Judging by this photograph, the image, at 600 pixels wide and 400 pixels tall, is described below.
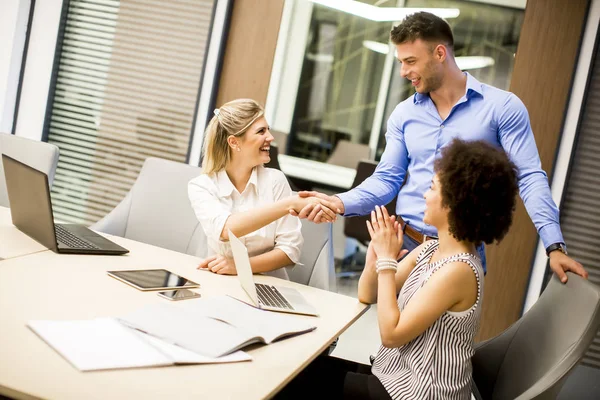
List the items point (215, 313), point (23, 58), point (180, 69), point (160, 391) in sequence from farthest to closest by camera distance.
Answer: point (23, 58), point (180, 69), point (215, 313), point (160, 391)

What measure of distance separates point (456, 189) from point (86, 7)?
358cm

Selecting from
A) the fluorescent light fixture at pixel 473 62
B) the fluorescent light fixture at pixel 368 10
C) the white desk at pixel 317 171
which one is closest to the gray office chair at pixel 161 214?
the white desk at pixel 317 171

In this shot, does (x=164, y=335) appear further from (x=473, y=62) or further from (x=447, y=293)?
(x=473, y=62)

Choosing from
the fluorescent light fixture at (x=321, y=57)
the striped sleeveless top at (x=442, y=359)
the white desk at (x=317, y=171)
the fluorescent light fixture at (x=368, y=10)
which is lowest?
the striped sleeveless top at (x=442, y=359)

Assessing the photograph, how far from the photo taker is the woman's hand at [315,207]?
2230 millimetres

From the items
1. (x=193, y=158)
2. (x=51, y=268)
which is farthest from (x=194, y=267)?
(x=193, y=158)

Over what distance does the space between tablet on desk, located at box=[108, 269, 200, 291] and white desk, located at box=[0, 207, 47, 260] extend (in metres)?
0.31

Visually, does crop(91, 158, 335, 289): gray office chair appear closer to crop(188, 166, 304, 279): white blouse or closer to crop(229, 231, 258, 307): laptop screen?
crop(188, 166, 304, 279): white blouse

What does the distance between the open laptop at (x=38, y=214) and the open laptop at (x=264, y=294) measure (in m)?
0.55

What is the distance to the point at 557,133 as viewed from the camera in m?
3.44

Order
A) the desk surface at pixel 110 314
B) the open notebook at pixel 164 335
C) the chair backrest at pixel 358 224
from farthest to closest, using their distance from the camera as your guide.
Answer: the chair backrest at pixel 358 224
the open notebook at pixel 164 335
the desk surface at pixel 110 314

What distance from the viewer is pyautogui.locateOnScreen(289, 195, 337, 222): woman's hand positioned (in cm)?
223

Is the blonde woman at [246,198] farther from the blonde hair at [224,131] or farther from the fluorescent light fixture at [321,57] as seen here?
the fluorescent light fixture at [321,57]

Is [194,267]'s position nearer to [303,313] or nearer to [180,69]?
[303,313]
